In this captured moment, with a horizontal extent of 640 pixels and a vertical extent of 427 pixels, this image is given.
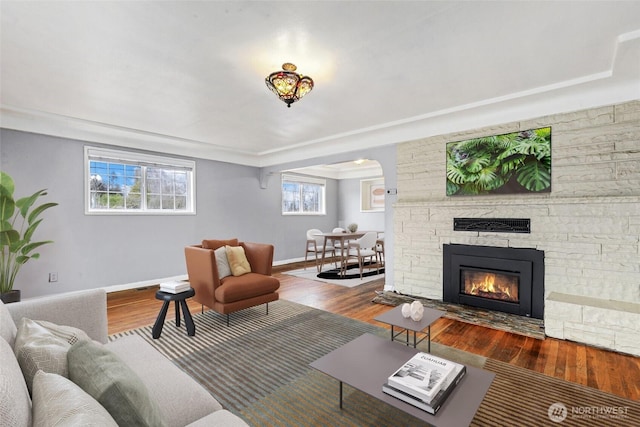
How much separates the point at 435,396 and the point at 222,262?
2.73 meters

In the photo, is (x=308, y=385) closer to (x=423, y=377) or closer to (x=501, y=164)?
(x=423, y=377)

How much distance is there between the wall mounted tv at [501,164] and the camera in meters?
3.31

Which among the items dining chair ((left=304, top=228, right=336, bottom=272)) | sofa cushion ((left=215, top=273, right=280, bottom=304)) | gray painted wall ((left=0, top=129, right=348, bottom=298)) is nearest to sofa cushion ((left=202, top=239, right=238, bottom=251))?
sofa cushion ((left=215, top=273, right=280, bottom=304))

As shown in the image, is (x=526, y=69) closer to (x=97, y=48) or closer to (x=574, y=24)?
(x=574, y=24)

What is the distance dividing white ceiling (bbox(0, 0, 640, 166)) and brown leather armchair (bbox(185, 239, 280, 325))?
5.75 feet

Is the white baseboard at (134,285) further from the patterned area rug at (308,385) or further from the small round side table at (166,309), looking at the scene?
the small round side table at (166,309)

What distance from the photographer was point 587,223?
117 inches

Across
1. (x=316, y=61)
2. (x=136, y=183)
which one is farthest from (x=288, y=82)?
(x=136, y=183)

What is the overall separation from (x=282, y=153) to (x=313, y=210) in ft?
8.52

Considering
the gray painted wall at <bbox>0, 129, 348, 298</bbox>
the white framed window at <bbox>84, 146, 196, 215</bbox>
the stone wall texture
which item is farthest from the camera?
the white framed window at <bbox>84, 146, 196, 215</bbox>

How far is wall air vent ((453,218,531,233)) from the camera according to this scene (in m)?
3.36

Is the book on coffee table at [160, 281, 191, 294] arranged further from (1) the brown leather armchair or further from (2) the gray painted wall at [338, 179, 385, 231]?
(2) the gray painted wall at [338, 179, 385, 231]

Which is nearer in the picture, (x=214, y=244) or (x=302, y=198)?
(x=214, y=244)

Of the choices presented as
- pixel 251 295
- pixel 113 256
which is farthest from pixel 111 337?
pixel 113 256
